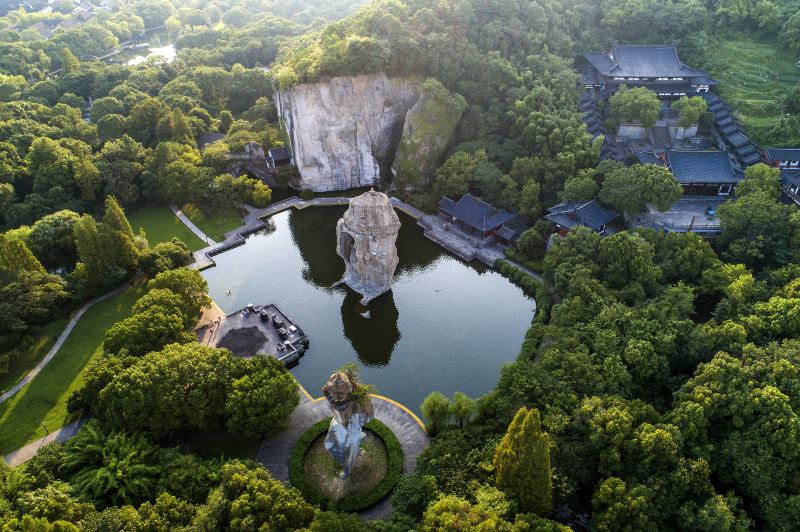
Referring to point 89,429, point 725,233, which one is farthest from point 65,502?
point 725,233

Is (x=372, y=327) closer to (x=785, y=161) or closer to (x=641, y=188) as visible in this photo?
(x=641, y=188)

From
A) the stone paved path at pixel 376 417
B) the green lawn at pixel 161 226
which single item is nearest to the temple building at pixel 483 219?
the stone paved path at pixel 376 417

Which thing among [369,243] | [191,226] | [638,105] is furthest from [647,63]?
[191,226]

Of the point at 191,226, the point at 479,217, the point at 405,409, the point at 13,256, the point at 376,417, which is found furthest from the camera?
the point at 191,226

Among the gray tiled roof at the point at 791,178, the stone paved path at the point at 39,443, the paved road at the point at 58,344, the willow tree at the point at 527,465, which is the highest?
the willow tree at the point at 527,465

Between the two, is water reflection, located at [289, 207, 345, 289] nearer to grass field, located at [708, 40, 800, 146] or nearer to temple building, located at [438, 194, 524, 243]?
temple building, located at [438, 194, 524, 243]

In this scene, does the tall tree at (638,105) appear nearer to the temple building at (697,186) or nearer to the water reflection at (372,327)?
the temple building at (697,186)
